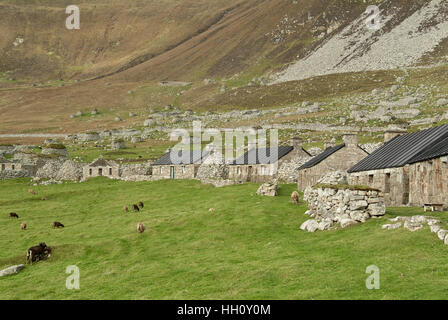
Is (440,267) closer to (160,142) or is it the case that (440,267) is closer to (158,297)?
(158,297)

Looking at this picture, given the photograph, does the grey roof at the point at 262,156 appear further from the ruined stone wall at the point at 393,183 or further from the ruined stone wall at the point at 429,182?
the ruined stone wall at the point at 429,182

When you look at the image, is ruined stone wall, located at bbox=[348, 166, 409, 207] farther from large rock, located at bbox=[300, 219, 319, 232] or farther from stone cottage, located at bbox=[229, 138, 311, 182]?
stone cottage, located at bbox=[229, 138, 311, 182]

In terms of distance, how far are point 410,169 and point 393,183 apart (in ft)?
8.54

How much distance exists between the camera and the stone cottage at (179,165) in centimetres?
7906

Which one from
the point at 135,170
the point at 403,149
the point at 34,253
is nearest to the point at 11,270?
the point at 34,253

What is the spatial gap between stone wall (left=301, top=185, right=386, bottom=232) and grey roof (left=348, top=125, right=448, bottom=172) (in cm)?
942

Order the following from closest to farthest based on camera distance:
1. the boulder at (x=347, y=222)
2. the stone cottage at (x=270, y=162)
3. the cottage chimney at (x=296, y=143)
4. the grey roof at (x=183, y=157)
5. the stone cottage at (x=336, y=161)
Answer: the boulder at (x=347, y=222), the stone cottage at (x=336, y=161), the stone cottage at (x=270, y=162), the cottage chimney at (x=296, y=143), the grey roof at (x=183, y=157)

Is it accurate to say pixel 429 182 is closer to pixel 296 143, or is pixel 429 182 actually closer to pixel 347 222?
pixel 347 222

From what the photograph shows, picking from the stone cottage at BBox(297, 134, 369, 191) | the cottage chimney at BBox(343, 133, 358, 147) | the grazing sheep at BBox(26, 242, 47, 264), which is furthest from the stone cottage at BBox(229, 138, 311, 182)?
the grazing sheep at BBox(26, 242, 47, 264)

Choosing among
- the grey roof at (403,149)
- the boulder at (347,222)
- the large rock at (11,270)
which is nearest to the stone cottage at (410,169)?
the grey roof at (403,149)

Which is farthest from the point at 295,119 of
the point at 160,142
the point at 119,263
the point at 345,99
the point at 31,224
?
the point at 119,263

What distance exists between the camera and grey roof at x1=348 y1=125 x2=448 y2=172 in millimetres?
38375

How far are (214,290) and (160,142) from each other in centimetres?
11647
